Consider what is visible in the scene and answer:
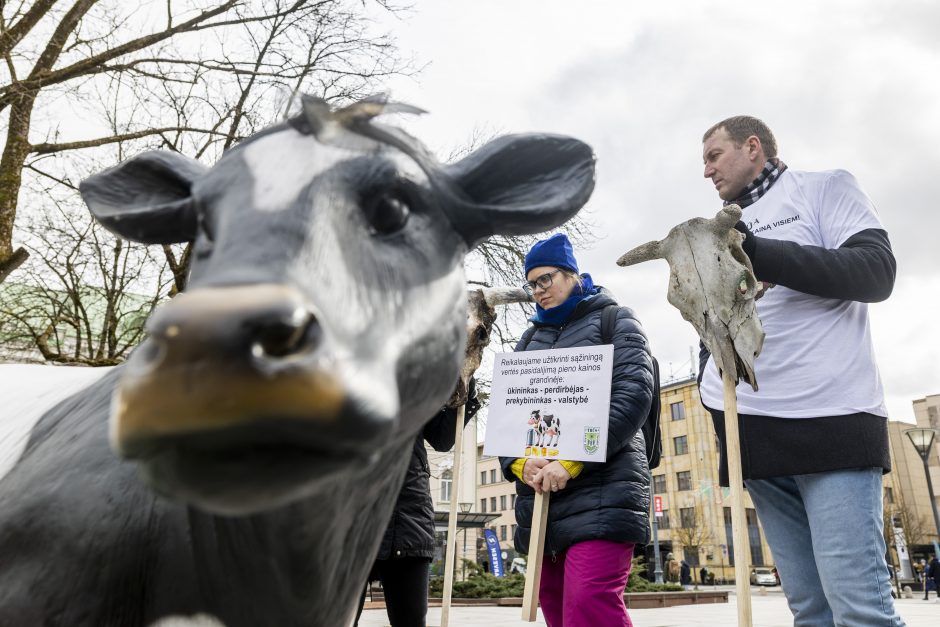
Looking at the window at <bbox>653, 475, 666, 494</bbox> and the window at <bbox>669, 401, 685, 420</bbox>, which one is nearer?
the window at <bbox>669, 401, 685, 420</bbox>

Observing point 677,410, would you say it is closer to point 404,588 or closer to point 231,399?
point 404,588

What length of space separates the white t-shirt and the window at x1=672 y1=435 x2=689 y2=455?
6144 centimetres

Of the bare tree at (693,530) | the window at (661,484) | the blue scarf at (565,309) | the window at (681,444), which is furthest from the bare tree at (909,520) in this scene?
the blue scarf at (565,309)

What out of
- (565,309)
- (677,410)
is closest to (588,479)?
(565,309)

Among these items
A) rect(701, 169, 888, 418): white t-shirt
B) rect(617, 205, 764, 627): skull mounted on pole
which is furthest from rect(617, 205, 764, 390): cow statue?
rect(701, 169, 888, 418): white t-shirt

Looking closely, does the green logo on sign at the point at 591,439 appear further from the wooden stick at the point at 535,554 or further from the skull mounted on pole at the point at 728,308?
the skull mounted on pole at the point at 728,308

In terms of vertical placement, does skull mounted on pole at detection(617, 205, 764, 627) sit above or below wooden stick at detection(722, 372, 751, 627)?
above

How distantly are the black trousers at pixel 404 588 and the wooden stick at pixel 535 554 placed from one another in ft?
2.01

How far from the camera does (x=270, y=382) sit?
90 cm

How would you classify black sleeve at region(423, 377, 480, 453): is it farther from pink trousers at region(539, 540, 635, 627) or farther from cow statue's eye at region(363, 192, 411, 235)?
cow statue's eye at region(363, 192, 411, 235)

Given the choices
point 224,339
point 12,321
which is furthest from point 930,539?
point 224,339

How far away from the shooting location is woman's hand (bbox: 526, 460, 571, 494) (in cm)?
329

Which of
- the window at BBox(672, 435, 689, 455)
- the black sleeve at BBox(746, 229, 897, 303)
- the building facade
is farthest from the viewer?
the window at BBox(672, 435, 689, 455)

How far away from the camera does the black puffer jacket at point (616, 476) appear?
3.12 metres
